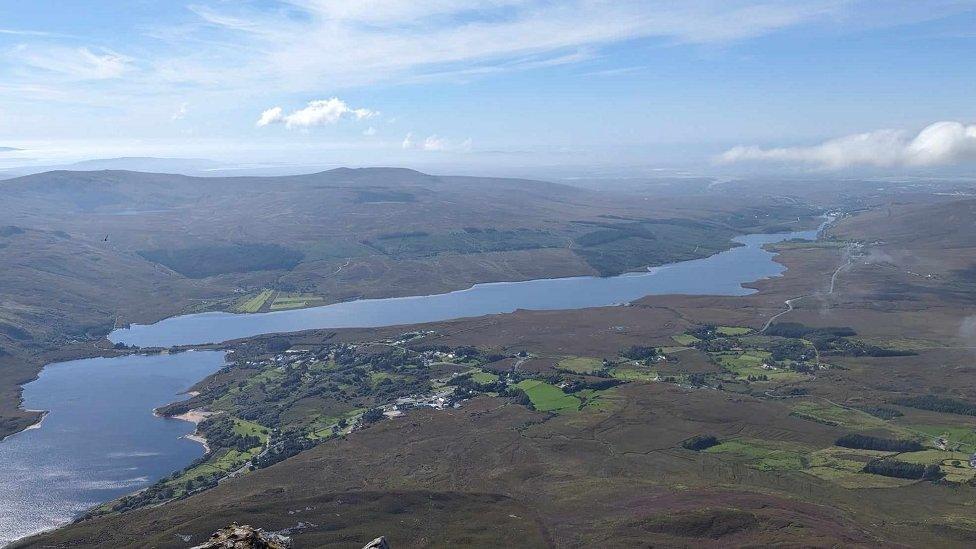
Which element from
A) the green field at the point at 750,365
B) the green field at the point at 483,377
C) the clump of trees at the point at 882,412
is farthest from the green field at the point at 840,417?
the green field at the point at 483,377

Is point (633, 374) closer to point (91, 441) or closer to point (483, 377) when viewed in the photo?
point (483, 377)

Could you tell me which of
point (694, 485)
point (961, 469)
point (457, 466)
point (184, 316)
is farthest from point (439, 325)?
point (961, 469)

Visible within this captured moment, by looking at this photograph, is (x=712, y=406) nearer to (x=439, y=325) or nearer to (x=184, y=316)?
(x=439, y=325)

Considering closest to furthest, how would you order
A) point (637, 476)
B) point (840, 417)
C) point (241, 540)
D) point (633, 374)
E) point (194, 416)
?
point (241, 540) → point (637, 476) → point (840, 417) → point (194, 416) → point (633, 374)

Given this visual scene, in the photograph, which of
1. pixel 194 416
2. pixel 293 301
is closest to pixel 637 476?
pixel 194 416

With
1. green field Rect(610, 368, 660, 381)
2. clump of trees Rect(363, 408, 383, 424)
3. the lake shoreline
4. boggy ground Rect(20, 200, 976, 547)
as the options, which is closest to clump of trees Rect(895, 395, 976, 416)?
boggy ground Rect(20, 200, 976, 547)

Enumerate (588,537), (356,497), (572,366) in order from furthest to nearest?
(572,366) < (356,497) < (588,537)

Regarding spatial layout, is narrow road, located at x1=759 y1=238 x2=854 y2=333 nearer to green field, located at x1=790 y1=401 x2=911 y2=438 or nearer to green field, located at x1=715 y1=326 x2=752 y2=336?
green field, located at x1=715 y1=326 x2=752 y2=336

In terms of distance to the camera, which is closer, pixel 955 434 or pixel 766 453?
pixel 766 453
